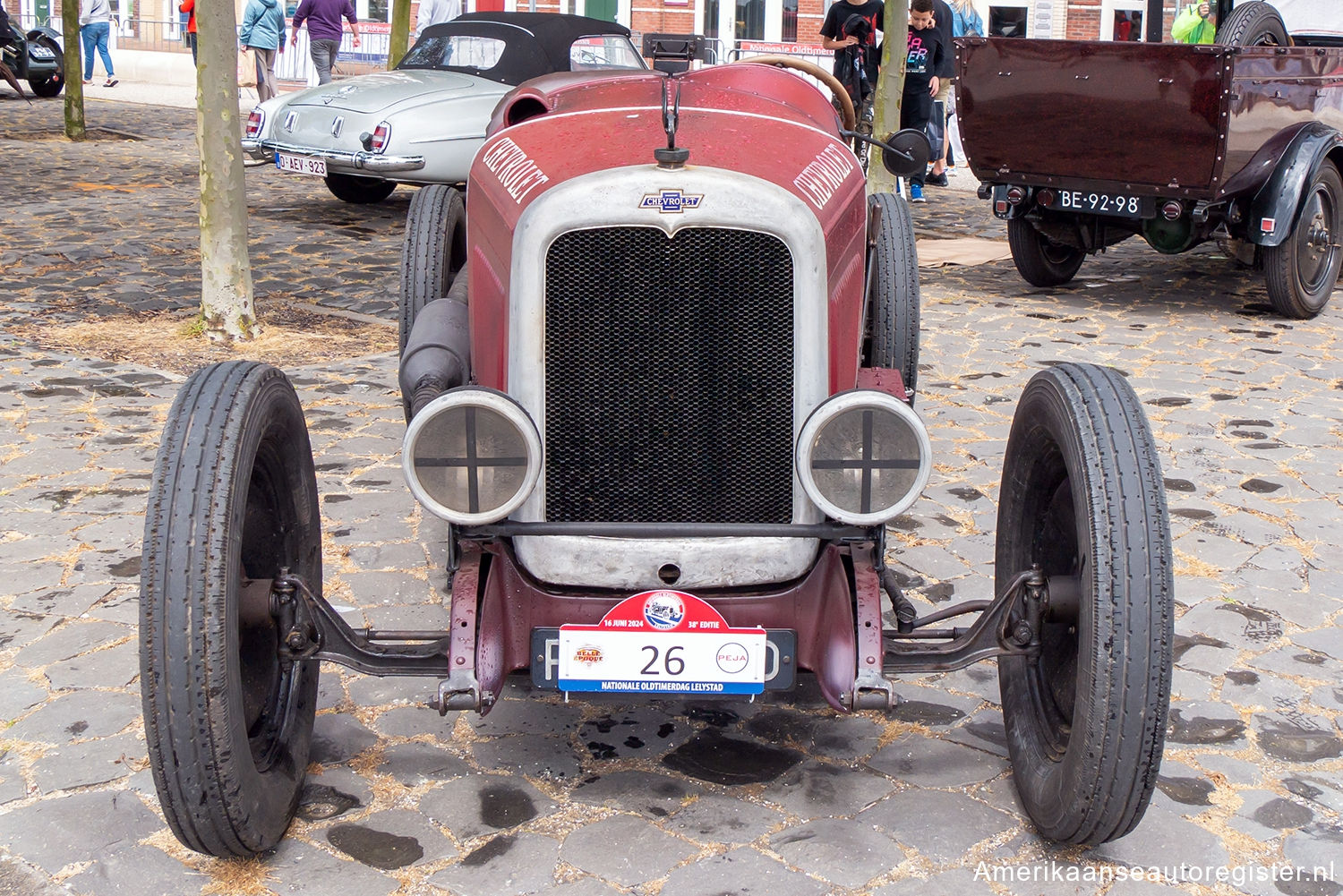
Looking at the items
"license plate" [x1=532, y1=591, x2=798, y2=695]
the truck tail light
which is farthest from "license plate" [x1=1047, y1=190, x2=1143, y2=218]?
"license plate" [x1=532, y1=591, x2=798, y2=695]

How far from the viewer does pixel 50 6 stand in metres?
33.0

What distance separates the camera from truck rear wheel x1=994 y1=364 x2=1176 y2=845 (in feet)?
8.72

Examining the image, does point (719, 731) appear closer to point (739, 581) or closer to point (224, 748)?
point (739, 581)

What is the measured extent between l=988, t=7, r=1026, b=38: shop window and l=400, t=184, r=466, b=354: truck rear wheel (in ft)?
84.6

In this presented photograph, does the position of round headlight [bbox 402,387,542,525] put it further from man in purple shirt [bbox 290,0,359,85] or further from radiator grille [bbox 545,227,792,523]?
man in purple shirt [bbox 290,0,359,85]

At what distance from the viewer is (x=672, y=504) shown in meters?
3.09

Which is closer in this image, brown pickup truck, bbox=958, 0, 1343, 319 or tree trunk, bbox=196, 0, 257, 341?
tree trunk, bbox=196, 0, 257, 341

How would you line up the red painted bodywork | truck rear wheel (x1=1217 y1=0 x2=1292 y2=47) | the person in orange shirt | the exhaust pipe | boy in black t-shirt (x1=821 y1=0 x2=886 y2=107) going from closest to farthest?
the red painted bodywork, the exhaust pipe, truck rear wheel (x1=1217 y1=0 x2=1292 y2=47), boy in black t-shirt (x1=821 y1=0 x2=886 y2=107), the person in orange shirt

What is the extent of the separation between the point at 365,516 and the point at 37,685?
4.77ft

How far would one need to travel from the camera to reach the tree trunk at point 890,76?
10094mm

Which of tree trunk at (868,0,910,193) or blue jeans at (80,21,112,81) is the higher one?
blue jeans at (80,21,112,81)

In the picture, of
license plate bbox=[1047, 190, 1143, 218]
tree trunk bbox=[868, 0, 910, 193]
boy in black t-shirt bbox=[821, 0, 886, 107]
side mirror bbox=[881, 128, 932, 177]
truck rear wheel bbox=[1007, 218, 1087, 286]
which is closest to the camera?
side mirror bbox=[881, 128, 932, 177]

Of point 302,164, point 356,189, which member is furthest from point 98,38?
point 302,164

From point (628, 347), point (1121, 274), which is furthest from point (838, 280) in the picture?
point (1121, 274)
